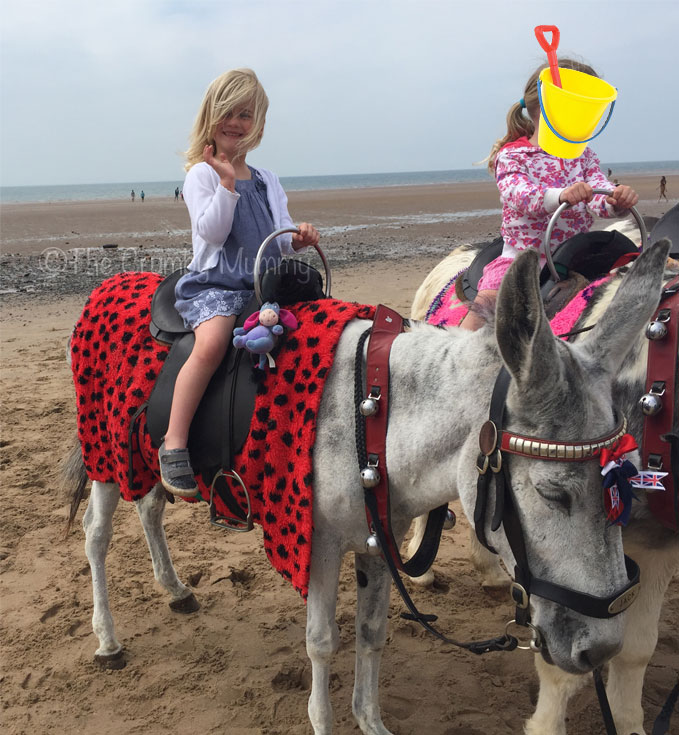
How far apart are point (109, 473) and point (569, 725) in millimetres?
2350

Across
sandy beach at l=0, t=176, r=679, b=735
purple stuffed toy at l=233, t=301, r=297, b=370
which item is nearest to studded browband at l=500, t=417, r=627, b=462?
purple stuffed toy at l=233, t=301, r=297, b=370

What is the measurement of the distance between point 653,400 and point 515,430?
0.65 metres

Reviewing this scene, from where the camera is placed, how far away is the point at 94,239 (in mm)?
22266

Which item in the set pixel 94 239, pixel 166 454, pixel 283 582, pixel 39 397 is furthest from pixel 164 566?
pixel 94 239

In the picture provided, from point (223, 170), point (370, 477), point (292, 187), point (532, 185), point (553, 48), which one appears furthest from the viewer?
point (292, 187)

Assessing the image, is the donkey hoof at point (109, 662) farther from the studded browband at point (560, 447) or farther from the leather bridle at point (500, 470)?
the studded browband at point (560, 447)

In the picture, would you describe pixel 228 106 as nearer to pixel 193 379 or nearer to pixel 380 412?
pixel 193 379

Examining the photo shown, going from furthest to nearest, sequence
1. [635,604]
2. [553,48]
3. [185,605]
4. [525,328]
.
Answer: [185,605] < [553,48] < [635,604] < [525,328]

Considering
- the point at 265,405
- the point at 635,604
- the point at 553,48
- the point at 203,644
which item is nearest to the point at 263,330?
the point at 265,405

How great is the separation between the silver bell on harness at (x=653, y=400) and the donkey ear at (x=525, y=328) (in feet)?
2.16

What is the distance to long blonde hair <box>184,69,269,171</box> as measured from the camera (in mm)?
2668

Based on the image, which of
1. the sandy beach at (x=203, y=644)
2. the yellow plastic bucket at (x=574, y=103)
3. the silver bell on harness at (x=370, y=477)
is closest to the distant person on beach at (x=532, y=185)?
the yellow plastic bucket at (x=574, y=103)

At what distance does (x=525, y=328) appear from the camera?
1.61m

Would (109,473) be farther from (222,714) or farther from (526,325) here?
(526,325)
